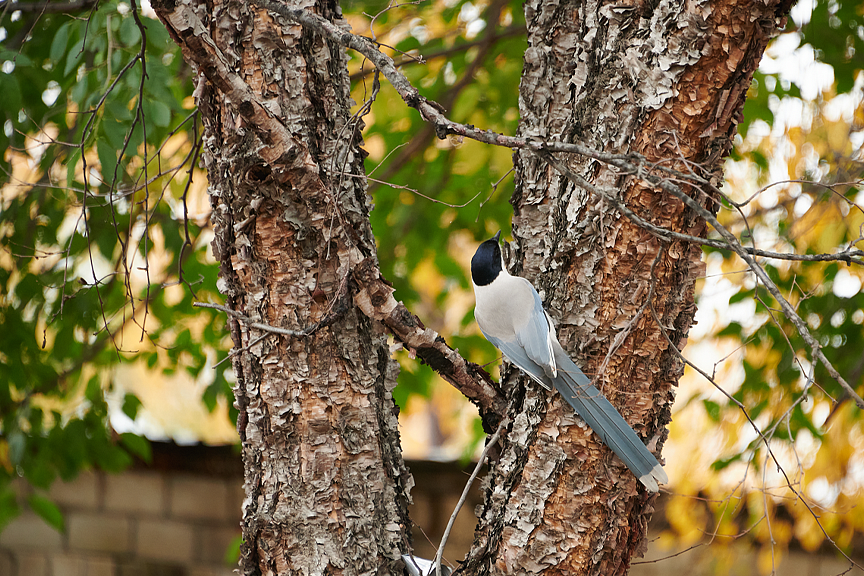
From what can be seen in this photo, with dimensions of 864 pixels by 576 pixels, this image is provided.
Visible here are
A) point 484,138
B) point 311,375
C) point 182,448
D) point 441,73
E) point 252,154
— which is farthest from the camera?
point 182,448

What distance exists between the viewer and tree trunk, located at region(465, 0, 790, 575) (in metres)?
1.10

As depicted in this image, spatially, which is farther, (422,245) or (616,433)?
(422,245)

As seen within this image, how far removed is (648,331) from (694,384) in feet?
11.2

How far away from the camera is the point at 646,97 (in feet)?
3.68

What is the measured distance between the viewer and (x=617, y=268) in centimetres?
116

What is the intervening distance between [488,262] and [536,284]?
0.41 ft

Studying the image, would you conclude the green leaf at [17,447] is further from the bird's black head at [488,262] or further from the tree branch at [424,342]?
the bird's black head at [488,262]

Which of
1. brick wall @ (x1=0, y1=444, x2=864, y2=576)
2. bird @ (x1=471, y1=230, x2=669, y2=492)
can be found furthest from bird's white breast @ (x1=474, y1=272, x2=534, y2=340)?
brick wall @ (x1=0, y1=444, x2=864, y2=576)

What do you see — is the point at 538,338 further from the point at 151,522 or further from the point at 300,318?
the point at 151,522

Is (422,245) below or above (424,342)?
above

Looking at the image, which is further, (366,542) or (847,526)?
(847,526)

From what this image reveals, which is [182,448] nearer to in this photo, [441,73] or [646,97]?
[441,73]

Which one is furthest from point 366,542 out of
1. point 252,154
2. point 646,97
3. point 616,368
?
point 646,97

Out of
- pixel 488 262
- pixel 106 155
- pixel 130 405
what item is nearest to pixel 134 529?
pixel 130 405
